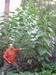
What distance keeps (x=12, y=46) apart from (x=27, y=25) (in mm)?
392

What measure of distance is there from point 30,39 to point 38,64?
0.39 m

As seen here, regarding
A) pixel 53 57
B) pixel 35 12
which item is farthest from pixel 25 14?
pixel 53 57

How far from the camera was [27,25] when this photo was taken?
4.15 meters

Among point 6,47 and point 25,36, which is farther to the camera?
point 6,47

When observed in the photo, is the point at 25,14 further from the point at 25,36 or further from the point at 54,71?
the point at 54,71

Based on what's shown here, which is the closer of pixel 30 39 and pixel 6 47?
pixel 30 39

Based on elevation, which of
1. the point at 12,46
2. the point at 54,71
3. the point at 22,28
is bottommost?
the point at 54,71

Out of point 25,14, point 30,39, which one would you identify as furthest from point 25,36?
point 25,14

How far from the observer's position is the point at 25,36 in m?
4.05

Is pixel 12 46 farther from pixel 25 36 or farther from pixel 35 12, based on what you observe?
pixel 35 12

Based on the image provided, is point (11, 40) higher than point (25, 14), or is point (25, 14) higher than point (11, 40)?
point (25, 14)

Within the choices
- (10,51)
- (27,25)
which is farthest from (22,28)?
(10,51)

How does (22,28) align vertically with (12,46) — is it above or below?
Result: above

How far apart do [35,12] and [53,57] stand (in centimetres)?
80
